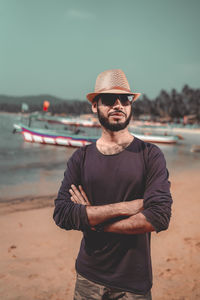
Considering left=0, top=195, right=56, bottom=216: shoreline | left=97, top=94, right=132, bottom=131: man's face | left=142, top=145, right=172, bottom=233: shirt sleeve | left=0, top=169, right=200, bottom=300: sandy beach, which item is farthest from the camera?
left=0, top=195, right=56, bottom=216: shoreline

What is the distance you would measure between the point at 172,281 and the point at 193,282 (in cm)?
36

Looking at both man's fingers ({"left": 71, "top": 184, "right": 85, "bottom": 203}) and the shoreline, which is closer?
man's fingers ({"left": 71, "top": 184, "right": 85, "bottom": 203})

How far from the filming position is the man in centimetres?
179

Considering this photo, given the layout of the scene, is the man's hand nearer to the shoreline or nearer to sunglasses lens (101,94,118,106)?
sunglasses lens (101,94,118,106)

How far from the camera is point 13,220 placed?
23.5 feet

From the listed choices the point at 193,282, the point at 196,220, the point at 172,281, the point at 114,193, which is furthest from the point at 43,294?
the point at 196,220

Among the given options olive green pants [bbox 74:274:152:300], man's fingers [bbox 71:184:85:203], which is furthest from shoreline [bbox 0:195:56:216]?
man's fingers [bbox 71:184:85:203]

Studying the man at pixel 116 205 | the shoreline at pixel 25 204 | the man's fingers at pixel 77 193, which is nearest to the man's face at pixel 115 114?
the man at pixel 116 205

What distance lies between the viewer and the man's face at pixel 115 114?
1.87m

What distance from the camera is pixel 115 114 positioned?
187cm

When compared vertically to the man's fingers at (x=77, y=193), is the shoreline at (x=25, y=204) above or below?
below

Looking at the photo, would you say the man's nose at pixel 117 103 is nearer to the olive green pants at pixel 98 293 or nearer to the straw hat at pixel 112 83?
the straw hat at pixel 112 83

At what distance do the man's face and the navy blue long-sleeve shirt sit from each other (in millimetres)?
192

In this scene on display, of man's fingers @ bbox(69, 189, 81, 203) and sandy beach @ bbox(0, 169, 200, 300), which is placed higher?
man's fingers @ bbox(69, 189, 81, 203)
